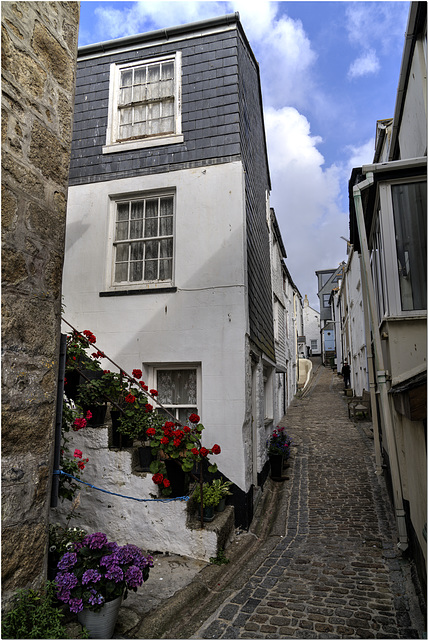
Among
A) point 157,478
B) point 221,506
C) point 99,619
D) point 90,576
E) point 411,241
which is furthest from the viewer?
point 221,506

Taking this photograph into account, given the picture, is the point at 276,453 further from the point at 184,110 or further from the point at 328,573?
the point at 184,110

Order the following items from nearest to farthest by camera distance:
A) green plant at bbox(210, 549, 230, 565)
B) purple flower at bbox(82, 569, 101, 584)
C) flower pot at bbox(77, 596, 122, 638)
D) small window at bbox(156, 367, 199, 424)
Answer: purple flower at bbox(82, 569, 101, 584) → flower pot at bbox(77, 596, 122, 638) → green plant at bbox(210, 549, 230, 565) → small window at bbox(156, 367, 199, 424)

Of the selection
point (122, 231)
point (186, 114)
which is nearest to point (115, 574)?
point (122, 231)

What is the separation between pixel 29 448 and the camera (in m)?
2.76

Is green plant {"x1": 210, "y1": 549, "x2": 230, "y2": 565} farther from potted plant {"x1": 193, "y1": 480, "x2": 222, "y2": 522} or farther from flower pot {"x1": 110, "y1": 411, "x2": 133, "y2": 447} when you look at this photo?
flower pot {"x1": 110, "y1": 411, "x2": 133, "y2": 447}

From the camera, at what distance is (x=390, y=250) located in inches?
207

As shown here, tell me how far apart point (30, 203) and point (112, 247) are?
16.1ft

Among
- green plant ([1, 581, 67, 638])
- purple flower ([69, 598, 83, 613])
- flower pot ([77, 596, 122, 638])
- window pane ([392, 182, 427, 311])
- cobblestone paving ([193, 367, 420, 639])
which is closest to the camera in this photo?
green plant ([1, 581, 67, 638])

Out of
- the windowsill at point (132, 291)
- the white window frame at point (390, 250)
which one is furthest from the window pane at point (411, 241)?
the windowsill at point (132, 291)

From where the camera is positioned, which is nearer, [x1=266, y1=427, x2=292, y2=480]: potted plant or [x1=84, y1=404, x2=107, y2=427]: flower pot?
[x1=84, y1=404, x2=107, y2=427]: flower pot

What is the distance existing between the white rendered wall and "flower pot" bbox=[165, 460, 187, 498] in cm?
94

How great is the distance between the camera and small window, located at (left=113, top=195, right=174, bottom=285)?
7.57 meters

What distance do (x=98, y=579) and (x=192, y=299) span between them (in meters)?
4.47

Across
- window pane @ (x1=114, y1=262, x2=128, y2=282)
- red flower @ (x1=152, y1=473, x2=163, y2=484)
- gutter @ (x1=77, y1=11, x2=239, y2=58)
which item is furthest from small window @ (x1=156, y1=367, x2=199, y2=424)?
gutter @ (x1=77, y1=11, x2=239, y2=58)
